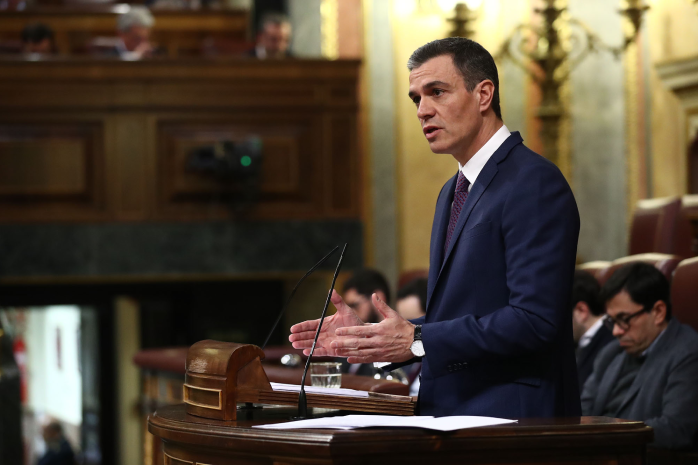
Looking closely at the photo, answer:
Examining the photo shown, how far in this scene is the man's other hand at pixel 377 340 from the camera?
5.26 feet

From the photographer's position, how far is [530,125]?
7.02m

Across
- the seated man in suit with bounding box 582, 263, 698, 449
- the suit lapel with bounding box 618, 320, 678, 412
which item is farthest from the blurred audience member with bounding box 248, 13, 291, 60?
Answer: the suit lapel with bounding box 618, 320, 678, 412

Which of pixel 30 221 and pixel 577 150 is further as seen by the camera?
pixel 577 150

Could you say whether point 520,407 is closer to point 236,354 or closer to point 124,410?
point 236,354

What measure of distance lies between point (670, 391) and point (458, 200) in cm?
130

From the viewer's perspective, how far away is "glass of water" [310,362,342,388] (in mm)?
2332

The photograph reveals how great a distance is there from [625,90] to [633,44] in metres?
0.35

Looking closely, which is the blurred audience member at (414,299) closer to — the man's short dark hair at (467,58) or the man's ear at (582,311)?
the man's ear at (582,311)

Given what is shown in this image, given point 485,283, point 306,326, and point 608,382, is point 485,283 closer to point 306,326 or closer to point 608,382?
point 306,326

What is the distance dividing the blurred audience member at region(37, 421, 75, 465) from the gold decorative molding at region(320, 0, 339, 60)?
3.28 metres

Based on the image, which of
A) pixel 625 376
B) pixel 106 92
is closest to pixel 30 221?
pixel 106 92

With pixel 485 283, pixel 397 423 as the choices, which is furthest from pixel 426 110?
pixel 397 423

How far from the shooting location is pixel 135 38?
21.5 ft

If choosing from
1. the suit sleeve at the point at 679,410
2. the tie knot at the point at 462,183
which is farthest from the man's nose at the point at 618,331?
the tie knot at the point at 462,183
